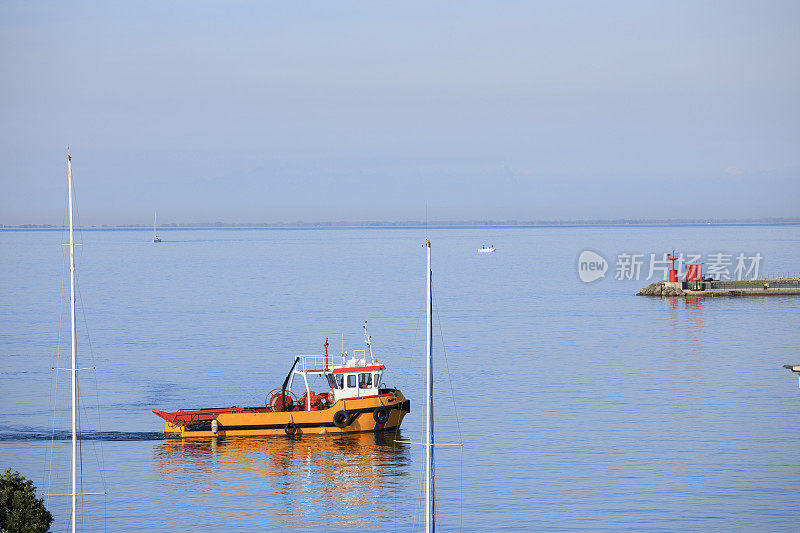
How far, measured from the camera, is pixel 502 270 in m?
181

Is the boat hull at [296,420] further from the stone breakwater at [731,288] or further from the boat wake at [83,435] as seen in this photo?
the stone breakwater at [731,288]

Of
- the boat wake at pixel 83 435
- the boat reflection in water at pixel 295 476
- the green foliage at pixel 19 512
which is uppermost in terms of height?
the green foliage at pixel 19 512

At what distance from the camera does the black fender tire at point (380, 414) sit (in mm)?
47500

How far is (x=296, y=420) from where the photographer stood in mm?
47250

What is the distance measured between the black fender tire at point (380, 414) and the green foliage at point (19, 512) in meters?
22.9

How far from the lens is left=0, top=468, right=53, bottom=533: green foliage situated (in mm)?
25234

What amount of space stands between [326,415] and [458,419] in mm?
6893

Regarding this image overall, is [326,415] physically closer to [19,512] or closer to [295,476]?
[295,476]

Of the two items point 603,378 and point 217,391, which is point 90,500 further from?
point 603,378

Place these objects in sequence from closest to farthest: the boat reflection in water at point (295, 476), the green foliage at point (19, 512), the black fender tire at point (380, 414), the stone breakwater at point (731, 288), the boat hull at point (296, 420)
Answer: the green foliage at point (19, 512) → the boat reflection in water at point (295, 476) → the boat hull at point (296, 420) → the black fender tire at point (380, 414) → the stone breakwater at point (731, 288)

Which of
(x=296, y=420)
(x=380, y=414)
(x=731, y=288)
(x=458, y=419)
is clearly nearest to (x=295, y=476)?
(x=296, y=420)

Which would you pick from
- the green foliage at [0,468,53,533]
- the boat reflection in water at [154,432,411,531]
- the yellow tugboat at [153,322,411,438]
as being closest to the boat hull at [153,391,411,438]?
the yellow tugboat at [153,322,411,438]

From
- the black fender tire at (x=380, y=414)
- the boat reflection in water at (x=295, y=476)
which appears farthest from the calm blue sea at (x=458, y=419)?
the black fender tire at (x=380, y=414)

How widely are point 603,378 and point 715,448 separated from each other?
1808cm
